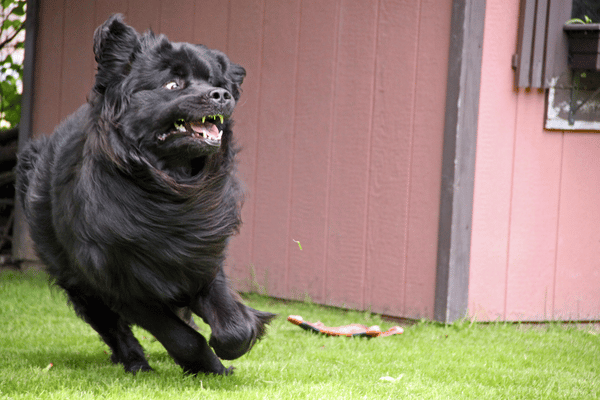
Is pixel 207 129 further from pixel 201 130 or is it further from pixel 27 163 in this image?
pixel 27 163

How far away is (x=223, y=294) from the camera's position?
10.2ft

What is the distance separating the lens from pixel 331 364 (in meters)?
3.54

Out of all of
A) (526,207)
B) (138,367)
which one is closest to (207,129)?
(138,367)

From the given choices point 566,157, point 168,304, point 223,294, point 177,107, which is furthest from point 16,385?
point 566,157

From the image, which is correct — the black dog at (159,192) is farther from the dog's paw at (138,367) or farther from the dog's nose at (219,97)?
the dog's paw at (138,367)

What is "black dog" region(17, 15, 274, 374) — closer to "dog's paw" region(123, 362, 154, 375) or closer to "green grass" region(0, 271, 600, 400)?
"green grass" region(0, 271, 600, 400)

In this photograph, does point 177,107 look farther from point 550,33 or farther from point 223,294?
point 550,33

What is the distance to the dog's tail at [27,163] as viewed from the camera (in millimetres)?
3811

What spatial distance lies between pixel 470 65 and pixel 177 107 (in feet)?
7.65

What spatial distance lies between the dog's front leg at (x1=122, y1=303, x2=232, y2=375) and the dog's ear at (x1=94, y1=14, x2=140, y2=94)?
970 mm

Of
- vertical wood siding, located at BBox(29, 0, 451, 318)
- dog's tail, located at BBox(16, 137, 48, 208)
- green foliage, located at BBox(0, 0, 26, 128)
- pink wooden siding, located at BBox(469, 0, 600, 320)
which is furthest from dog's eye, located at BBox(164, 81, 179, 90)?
green foliage, located at BBox(0, 0, 26, 128)

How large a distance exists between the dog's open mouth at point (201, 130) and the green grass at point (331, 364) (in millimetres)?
1003

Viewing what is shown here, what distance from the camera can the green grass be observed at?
2.89m

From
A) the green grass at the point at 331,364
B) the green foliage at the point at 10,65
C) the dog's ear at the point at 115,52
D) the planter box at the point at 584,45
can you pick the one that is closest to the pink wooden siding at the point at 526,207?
the green grass at the point at 331,364
